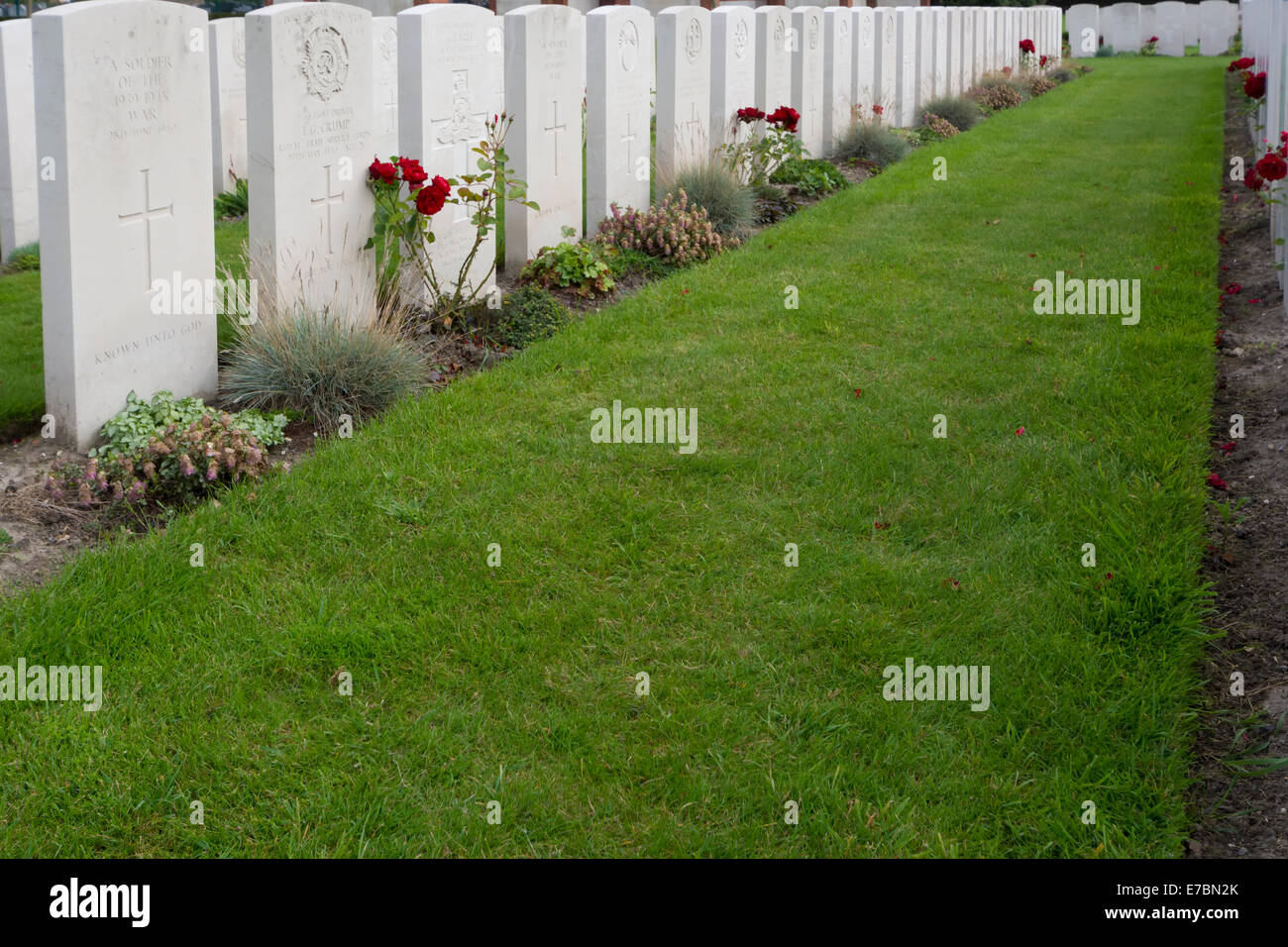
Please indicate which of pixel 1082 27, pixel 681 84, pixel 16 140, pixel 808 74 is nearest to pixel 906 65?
pixel 808 74

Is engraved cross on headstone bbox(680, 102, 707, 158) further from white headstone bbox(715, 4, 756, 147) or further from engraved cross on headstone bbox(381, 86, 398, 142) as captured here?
engraved cross on headstone bbox(381, 86, 398, 142)

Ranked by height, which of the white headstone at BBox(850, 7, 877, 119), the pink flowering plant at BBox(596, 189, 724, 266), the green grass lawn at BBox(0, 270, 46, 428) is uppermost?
the white headstone at BBox(850, 7, 877, 119)

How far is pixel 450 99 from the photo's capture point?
24.6 feet

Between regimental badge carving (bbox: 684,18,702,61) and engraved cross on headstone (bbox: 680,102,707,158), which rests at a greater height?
regimental badge carving (bbox: 684,18,702,61)

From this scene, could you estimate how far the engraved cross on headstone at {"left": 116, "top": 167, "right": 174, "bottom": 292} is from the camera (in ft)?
17.6

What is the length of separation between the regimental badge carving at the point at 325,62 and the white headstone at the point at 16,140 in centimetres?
323

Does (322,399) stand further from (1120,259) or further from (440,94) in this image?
(1120,259)

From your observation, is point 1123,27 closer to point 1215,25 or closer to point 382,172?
point 1215,25

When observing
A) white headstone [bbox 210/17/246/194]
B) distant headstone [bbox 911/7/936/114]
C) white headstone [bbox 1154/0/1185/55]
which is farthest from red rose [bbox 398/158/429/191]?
white headstone [bbox 1154/0/1185/55]

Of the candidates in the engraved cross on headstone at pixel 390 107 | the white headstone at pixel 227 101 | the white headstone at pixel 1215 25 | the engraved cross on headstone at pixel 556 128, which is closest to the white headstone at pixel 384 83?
the engraved cross on headstone at pixel 390 107

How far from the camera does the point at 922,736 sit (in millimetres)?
3523

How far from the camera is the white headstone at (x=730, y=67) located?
10961 millimetres

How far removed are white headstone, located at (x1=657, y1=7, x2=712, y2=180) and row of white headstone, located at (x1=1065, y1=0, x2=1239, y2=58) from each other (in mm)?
37966

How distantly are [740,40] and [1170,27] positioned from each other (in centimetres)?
4005
